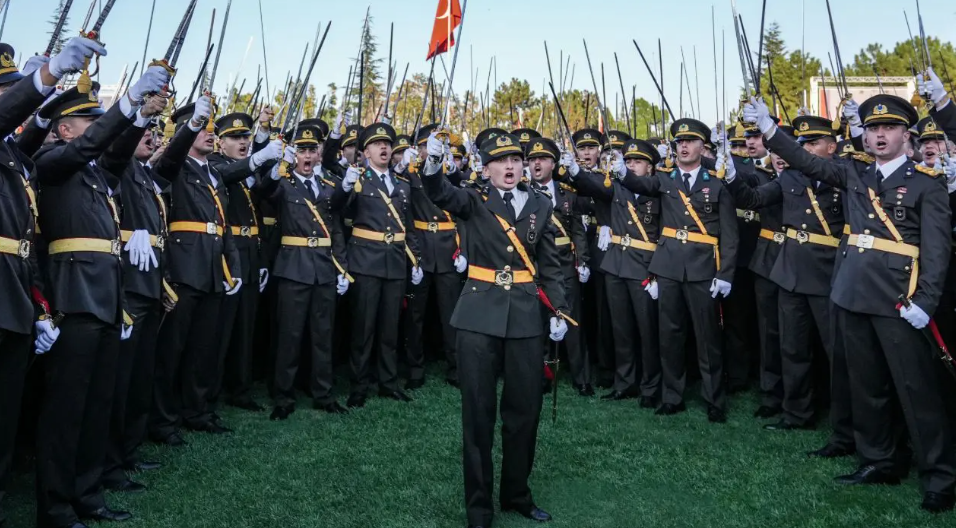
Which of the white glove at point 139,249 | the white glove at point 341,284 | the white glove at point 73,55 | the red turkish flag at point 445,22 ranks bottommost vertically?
the white glove at point 341,284

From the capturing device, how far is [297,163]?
816cm

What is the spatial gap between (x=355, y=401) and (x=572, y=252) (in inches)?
112

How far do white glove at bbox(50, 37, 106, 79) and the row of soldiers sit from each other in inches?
0.4

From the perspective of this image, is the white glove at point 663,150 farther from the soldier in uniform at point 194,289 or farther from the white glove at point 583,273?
the soldier in uniform at point 194,289

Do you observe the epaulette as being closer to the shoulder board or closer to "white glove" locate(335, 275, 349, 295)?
the shoulder board

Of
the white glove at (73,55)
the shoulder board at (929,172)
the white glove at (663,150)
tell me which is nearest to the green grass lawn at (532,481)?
the shoulder board at (929,172)

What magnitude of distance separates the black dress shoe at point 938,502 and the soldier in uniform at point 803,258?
1.92 meters

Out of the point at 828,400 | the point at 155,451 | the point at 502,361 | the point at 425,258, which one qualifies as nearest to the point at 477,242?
the point at 502,361

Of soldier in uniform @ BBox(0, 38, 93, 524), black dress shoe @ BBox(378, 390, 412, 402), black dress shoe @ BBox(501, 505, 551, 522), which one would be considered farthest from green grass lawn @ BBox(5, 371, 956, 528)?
soldier in uniform @ BBox(0, 38, 93, 524)

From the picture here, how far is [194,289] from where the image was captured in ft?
22.4

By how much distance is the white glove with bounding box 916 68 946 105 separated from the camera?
5535 mm

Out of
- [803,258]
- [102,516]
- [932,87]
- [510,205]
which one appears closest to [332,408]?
[102,516]

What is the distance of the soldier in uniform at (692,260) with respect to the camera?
25.9 ft

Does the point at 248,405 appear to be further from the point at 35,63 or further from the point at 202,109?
the point at 35,63
